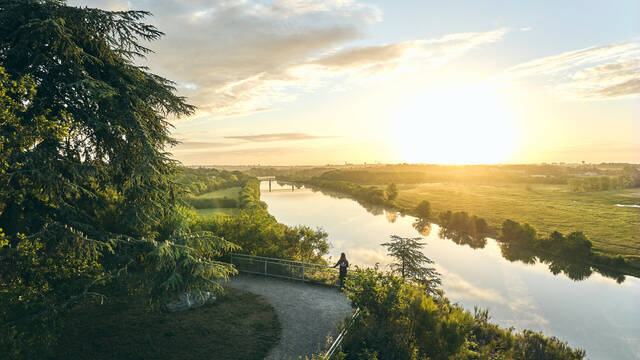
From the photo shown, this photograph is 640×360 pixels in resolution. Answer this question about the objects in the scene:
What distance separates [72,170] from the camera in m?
8.24

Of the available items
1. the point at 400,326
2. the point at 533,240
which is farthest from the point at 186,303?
the point at 533,240

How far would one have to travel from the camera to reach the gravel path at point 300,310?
10039mm

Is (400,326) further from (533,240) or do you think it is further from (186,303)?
(533,240)

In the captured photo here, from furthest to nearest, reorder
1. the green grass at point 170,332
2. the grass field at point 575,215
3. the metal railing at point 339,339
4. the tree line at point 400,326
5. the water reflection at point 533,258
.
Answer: the grass field at point 575,215 → the water reflection at point 533,258 → the green grass at point 170,332 → the tree line at point 400,326 → the metal railing at point 339,339

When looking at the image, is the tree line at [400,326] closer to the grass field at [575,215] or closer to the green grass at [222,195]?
the grass field at [575,215]

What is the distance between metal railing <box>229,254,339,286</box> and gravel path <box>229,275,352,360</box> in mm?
353

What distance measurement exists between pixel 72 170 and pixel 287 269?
33.9ft

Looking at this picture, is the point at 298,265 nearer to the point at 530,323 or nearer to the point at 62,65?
the point at 62,65

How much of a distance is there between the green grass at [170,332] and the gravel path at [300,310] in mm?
452

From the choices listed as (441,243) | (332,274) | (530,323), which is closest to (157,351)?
(332,274)

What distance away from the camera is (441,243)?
42.5 m

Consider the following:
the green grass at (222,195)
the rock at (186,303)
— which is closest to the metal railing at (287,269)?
the rock at (186,303)

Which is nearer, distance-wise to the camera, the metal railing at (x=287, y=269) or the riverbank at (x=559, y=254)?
the metal railing at (x=287, y=269)

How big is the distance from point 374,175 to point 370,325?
430 ft
